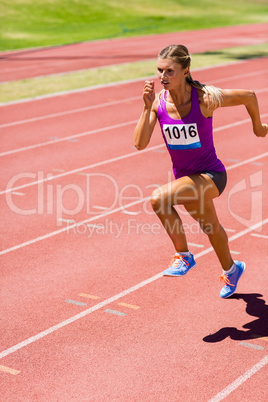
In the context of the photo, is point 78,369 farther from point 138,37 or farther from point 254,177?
point 138,37

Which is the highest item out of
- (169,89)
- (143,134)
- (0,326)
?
(169,89)

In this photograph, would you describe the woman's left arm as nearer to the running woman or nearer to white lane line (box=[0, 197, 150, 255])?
the running woman

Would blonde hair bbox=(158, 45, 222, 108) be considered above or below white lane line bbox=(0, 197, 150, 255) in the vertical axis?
above

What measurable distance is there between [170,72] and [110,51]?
76.2 ft

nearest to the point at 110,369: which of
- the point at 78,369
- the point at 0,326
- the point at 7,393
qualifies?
the point at 78,369

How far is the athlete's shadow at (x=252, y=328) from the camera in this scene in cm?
523

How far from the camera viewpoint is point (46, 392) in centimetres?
448

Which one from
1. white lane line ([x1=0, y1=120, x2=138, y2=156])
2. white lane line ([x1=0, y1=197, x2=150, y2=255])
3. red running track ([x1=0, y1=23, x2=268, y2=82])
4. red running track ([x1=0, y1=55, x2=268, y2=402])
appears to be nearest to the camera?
red running track ([x1=0, y1=55, x2=268, y2=402])

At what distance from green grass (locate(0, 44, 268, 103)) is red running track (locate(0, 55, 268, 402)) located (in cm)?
594

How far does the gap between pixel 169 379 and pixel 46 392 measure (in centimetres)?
85

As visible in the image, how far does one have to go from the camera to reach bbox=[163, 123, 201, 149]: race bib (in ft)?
16.8

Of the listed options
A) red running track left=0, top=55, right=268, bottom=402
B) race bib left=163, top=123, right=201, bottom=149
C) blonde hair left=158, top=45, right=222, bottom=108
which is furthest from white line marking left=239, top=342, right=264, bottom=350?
blonde hair left=158, top=45, right=222, bottom=108

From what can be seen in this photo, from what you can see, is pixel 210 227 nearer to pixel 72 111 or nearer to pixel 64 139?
pixel 64 139

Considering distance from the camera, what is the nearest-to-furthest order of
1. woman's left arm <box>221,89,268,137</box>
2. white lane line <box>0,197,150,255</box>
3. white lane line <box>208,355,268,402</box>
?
white lane line <box>208,355,268,402</box> < woman's left arm <box>221,89,268,137</box> < white lane line <box>0,197,150,255</box>
